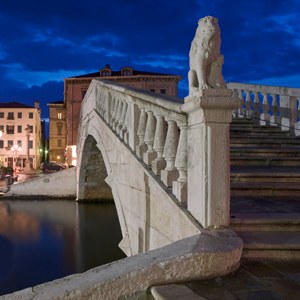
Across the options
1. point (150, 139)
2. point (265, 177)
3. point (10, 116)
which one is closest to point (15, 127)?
point (10, 116)

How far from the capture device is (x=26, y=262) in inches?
337

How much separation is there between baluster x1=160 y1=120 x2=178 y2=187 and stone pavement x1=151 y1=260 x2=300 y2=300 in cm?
139

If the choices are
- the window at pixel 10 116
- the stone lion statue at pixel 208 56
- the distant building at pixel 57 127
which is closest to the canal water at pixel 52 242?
the stone lion statue at pixel 208 56

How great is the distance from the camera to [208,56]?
2955mm

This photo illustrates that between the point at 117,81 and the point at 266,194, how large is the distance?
3648 cm

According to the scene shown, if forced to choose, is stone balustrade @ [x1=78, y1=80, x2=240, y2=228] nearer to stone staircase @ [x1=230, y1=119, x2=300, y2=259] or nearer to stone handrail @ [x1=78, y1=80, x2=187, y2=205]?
stone handrail @ [x1=78, y1=80, x2=187, y2=205]

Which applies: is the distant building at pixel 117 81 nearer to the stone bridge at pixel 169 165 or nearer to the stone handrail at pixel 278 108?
the stone handrail at pixel 278 108

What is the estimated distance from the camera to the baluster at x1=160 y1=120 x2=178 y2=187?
371 cm

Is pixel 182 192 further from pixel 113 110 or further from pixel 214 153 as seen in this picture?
pixel 113 110

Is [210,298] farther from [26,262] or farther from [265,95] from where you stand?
[265,95]

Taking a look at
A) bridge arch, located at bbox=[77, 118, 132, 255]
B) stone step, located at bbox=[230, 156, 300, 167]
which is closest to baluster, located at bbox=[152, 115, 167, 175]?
stone step, located at bbox=[230, 156, 300, 167]

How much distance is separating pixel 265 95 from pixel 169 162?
6477 mm

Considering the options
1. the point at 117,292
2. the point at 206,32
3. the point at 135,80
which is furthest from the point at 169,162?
the point at 135,80

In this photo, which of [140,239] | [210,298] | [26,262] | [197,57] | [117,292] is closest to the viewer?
[210,298]
